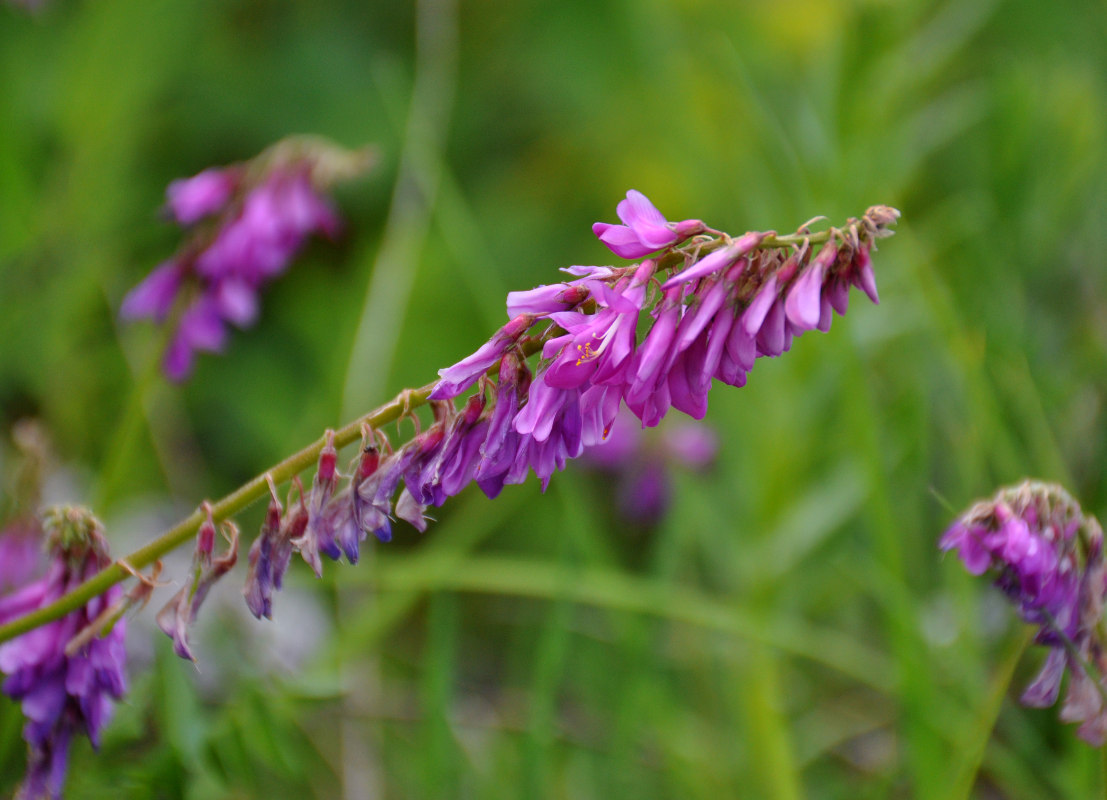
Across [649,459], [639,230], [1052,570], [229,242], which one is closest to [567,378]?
[639,230]

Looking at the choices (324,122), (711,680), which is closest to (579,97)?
(324,122)

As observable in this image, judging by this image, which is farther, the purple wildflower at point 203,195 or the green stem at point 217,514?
the purple wildflower at point 203,195

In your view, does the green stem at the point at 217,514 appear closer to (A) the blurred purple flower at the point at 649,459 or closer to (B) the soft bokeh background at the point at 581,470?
(B) the soft bokeh background at the point at 581,470

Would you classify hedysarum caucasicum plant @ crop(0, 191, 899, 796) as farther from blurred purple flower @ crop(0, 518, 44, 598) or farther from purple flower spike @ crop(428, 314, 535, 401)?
blurred purple flower @ crop(0, 518, 44, 598)

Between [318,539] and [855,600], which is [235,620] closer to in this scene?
[318,539]

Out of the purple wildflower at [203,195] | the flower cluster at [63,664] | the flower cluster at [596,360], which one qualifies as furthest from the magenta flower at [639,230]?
the purple wildflower at [203,195]

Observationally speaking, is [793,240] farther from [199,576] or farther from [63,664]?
[63,664]

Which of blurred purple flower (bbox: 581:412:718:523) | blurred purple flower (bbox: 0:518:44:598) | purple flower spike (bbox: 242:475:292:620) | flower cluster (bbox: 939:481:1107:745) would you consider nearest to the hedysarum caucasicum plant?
purple flower spike (bbox: 242:475:292:620)
